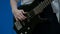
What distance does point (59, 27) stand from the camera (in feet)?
2.81

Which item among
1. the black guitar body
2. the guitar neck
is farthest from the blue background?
the guitar neck

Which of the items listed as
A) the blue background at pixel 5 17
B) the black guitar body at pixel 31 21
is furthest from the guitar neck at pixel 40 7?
the blue background at pixel 5 17

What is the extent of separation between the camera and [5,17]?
165cm

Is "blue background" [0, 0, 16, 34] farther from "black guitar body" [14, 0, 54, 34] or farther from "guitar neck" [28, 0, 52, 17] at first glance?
"guitar neck" [28, 0, 52, 17]

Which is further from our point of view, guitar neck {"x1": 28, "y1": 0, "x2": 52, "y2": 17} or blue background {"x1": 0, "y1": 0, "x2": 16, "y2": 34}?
blue background {"x1": 0, "y1": 0, "x2": 16, "y2": 34}

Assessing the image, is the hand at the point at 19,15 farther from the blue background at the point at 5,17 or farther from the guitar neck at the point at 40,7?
the blue background at the point at 5,17

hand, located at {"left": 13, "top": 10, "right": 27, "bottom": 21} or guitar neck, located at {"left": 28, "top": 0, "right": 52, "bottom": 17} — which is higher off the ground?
guitar neck, located at {"left": 28, "top": 0, "right": 52, "bottom": 17}

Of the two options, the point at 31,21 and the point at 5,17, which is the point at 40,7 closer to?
the point at 31,21

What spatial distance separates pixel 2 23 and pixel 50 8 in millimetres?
898

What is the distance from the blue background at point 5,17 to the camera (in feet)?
5.27

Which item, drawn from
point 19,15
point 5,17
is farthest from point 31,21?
point 5,17

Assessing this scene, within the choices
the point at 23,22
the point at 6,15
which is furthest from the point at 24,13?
the point at 6,15

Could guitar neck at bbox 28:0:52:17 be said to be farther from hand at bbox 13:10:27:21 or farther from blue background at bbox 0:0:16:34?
blue background at bbox 0:0:16:34

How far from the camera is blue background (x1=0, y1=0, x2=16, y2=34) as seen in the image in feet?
5.27
